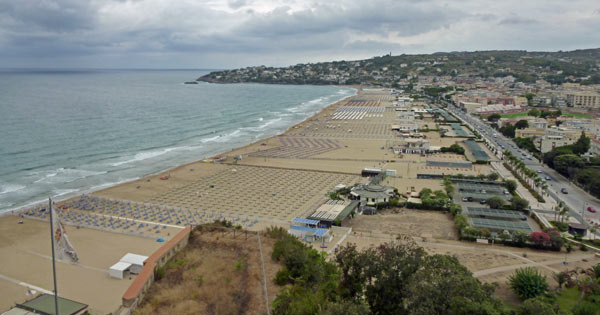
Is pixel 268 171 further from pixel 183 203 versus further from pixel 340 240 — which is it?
pixel 340 240

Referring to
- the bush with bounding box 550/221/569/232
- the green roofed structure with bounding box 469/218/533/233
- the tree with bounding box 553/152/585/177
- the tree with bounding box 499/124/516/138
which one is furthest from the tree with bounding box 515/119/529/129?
the green roofed structure with bounding box 469/218/533/233

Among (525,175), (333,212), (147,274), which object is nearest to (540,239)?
(333,212)

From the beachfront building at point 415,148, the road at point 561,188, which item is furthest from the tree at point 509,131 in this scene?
the beachfront building at point 415,148

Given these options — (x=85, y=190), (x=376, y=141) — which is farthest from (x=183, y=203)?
(x=376, y=141)

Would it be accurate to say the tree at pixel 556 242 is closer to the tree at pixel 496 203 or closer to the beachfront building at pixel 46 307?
the tree at pixel 496 203

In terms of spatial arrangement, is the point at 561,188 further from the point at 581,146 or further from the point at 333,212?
the point at 333,212

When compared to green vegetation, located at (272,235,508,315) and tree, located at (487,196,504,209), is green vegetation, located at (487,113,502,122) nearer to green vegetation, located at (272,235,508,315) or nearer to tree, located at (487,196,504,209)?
tree, located at (487,196,504,209)
